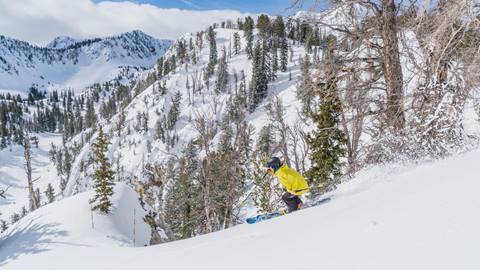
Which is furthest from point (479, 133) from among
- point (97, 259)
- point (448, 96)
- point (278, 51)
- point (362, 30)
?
point (278, 51)

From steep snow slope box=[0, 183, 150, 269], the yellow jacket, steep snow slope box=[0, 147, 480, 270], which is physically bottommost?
steep snow slope box=[0, 183, 150, 269]

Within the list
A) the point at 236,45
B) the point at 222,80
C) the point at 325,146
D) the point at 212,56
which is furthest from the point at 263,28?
the point at 325,146

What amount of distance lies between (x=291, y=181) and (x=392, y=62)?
3.75m

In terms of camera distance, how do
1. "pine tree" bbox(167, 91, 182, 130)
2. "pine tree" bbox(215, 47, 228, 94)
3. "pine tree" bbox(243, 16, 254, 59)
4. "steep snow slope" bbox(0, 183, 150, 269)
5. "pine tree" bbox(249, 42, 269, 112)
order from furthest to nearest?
"pine tree" bbox(243, 16, 254, 59)
"pine tree" bbox(215, 47, 228, 94)
"pine tree" bbox(167, 91, 182, 130)
"pine tree" bbox(249, 42, 269, 112)
"steep snow slope" bbox(0, 183, 150, 269)

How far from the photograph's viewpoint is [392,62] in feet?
30.6

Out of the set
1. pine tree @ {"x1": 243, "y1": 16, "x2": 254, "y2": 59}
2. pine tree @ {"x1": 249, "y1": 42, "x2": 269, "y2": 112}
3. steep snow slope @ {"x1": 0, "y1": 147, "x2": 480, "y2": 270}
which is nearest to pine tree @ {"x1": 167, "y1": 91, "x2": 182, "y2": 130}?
pine tree @ {"x1": 249, "y1": 42, "x2": 269, "y2": 112}

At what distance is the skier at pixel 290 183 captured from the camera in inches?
350

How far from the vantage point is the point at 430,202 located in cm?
406

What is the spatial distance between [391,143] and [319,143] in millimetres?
17002

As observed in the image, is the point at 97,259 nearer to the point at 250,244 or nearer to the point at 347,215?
the point at 250,244

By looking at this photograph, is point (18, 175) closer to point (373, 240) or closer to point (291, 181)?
point (291, 181)

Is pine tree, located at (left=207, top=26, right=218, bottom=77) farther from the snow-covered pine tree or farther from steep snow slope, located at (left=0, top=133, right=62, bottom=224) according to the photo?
the snow-covered pine tree

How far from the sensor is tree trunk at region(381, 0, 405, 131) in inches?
360

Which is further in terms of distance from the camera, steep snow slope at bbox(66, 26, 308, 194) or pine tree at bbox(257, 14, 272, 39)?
pine tree at bbox(257, 14, 272, 39)
